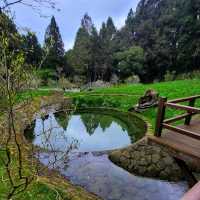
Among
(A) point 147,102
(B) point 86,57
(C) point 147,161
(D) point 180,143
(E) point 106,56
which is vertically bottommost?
(C) point 147,161

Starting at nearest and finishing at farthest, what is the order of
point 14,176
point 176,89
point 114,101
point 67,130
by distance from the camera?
point 14,176 < point 67,130 < point 114,101 < point 176,89

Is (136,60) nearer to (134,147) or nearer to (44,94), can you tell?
(44,94)

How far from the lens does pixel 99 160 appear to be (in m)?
6.29

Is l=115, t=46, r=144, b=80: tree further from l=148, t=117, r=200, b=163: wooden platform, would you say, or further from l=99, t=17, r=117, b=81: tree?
l=148, t=117, r=200, b=163: wooden platform

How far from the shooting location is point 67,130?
9.00m

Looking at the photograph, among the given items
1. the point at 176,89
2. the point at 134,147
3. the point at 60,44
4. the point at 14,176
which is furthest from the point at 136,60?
the point at 14,176

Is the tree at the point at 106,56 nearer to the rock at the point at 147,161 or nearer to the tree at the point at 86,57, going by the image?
the tree at the point at 86,57

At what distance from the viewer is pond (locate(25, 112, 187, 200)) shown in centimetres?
473

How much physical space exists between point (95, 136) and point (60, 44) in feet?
86.4

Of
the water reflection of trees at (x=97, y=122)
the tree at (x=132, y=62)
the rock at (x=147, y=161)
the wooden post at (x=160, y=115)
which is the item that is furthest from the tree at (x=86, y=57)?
the wooden post at (x=160, y=115)

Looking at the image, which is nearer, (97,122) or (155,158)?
(155,158)

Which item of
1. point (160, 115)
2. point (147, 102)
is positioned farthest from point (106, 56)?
point (160, 115)

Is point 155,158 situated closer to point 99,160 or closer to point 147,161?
point 147,161

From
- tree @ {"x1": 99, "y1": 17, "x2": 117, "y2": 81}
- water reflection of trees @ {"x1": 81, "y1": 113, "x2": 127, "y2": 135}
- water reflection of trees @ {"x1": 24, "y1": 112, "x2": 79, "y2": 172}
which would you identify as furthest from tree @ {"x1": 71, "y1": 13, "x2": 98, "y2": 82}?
water reflection of trees @ {"x1": 24, "y1": 112, "x2": 79, "y2": 172}
